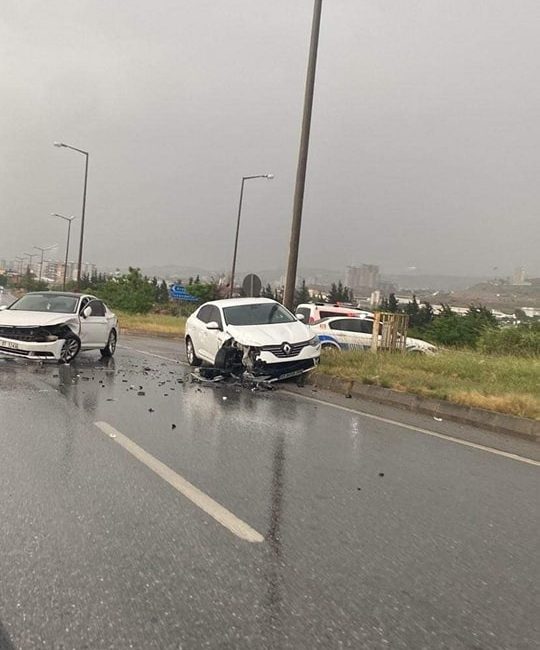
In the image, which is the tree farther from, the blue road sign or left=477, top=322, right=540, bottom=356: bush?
left=477, top=322, right=540, bottom=356: bush

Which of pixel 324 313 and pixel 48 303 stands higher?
pixel 324 313

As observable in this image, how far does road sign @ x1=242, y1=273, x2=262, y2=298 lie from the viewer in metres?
19.0

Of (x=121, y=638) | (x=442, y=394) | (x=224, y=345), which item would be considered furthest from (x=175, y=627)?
(x=224, y=345)

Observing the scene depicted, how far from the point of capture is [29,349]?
12.5 meters

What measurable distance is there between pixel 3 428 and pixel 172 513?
10.5 ft

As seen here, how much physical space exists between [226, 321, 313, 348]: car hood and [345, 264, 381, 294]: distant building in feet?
261

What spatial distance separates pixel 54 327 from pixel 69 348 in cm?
58

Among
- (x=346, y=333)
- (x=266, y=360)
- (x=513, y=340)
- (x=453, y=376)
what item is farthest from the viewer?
(x=513, y=340)

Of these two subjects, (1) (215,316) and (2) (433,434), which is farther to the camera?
(1) (215,316)

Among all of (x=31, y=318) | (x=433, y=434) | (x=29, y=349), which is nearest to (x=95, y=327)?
(x=31, y=318)

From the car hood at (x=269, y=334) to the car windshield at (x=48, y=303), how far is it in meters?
4.04

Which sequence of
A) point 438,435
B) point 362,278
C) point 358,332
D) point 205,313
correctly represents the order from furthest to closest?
point 362,278 < point 358,332 < point 205,313 < point 438,435

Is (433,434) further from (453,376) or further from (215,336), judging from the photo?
(215,336)

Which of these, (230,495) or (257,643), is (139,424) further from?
(257,643)
